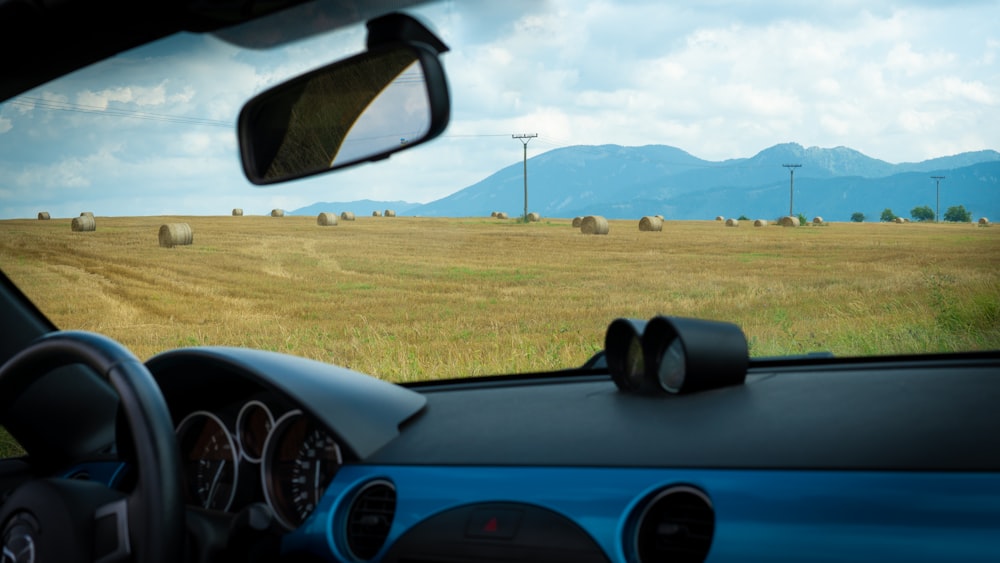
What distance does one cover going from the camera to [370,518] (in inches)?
74.9

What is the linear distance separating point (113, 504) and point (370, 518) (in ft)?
1.66

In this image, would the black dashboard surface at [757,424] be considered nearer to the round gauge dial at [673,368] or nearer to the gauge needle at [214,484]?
the round gauge dial at [673,368]

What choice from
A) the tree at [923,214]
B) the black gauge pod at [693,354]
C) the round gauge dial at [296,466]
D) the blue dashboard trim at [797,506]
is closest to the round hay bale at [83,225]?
the round gauge dial at [296,466]

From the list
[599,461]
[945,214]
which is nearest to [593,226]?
[945,214]

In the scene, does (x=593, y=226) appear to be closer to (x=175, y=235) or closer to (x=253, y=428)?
(x=175, y=235)

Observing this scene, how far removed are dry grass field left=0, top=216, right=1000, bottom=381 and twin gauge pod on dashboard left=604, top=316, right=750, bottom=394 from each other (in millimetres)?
1248

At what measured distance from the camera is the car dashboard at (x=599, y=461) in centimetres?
144

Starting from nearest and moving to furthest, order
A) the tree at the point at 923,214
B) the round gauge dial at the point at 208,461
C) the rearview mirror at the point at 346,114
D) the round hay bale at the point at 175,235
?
the rearview mirror at the point at 346,114
the round gauge dial at the point at 208,461
the tree at the point at 923,214
the round hay bale at the point at 175,235

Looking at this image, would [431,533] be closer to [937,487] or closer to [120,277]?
[937,487]

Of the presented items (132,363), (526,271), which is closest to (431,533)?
(132,363)

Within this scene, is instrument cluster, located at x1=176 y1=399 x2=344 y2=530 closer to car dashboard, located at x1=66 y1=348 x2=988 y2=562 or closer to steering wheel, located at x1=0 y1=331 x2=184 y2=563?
car dashboard, located at x1=66 y1=348 x2=988 y2=562

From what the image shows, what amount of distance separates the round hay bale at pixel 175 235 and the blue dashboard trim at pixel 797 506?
6592 mm

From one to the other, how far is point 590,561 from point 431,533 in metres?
0.35

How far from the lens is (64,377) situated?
279 cm
